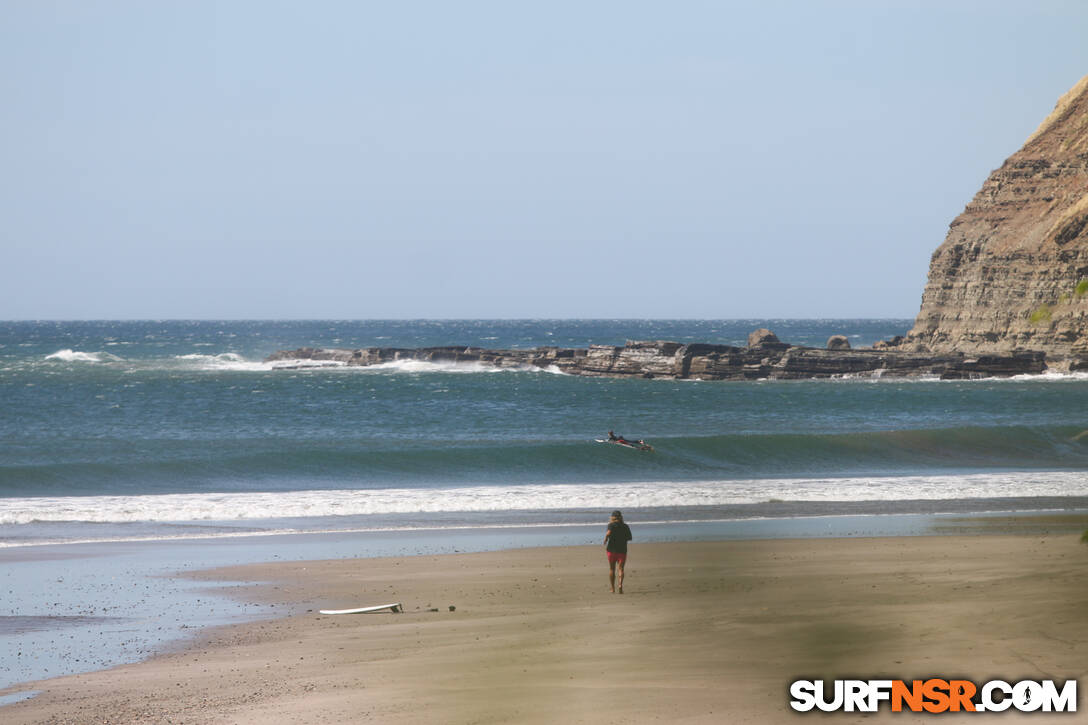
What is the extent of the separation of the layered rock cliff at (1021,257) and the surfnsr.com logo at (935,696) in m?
69.8

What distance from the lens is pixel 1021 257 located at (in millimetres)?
79375

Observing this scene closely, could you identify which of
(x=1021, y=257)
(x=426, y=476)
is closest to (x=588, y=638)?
(x=426, y=476)

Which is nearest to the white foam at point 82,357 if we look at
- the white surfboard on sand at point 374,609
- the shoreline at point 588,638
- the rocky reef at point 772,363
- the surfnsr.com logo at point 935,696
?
the rocky reef at point 772,363

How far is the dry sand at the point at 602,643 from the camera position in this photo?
10.5m

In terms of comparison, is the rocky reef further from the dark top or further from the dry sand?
the dark top

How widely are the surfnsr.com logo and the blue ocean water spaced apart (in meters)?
15.1

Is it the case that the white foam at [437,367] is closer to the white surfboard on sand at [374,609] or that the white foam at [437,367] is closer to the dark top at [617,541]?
the dark top at [617,541]

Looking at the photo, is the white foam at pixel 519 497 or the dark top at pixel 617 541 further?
the white foam at pixel 519 497

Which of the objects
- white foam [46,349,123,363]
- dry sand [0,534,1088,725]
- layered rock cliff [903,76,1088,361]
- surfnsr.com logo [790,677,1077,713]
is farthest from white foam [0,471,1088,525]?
white foam [46,349,123,363]

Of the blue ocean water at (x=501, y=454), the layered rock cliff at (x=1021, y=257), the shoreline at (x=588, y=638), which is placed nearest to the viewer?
the shoreline at (x=588, y=638)

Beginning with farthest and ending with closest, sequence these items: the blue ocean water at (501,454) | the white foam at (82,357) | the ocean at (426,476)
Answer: the white foam at (82,357)
the blue ocean water at (501,454)
the ocean at (426,476)

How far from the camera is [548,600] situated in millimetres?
15859

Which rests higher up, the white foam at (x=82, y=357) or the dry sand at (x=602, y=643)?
the dry sand at (x=602, y=643)

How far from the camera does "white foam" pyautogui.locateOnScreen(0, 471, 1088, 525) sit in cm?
2614
